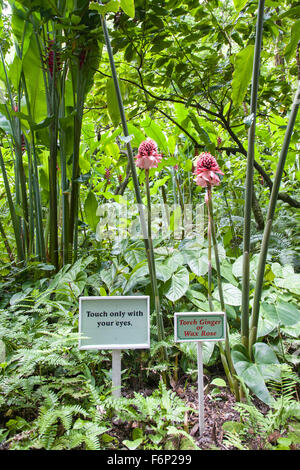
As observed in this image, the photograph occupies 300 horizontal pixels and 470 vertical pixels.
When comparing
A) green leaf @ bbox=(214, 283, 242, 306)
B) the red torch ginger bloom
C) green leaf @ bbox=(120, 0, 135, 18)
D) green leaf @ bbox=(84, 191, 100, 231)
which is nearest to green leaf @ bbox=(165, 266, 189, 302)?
green leaf @ bbox=(214, 283, 242, 306)

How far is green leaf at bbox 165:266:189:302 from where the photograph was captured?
3.97 feet

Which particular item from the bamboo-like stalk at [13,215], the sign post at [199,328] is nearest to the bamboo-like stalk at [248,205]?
the sign post at [199,328]

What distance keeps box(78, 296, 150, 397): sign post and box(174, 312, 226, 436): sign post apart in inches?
4.0

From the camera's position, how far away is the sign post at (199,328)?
917 mm

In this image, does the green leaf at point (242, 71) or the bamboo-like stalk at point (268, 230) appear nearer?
the bamboo-like stalk at point (268, 230)

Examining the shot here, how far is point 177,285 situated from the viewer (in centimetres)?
125

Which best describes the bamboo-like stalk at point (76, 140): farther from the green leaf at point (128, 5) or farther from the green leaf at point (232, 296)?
the green leaf at point (232, 296)

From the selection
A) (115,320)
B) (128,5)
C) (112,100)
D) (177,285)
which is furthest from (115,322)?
(128,5)

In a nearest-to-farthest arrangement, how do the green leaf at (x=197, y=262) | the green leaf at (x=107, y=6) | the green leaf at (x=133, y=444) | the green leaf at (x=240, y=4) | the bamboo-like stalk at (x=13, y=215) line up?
the green leaf at (x=133, y=444) → the green leaf at (x=107, y=6) → the green leaf at (x=240, y=4) → the green leaf at (x=197, y=262) → the bamboo-like stalk at (x=13, y=215)

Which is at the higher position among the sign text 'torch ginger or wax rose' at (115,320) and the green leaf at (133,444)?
the sign text 'torch ginger or wax rose' at (115,320)

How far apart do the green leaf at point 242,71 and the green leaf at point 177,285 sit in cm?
71

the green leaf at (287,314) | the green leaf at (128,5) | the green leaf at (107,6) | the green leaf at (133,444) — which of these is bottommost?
the green leaf at (133,444)

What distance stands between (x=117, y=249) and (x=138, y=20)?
1.09 meters
